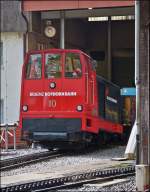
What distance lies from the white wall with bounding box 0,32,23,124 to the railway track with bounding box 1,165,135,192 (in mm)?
12317

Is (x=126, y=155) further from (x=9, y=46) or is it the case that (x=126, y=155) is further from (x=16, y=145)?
(x=9, y=46)

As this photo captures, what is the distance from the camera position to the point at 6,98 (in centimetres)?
2647

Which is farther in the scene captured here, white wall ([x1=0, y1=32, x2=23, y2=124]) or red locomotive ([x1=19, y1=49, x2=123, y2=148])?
white wall ([x1=0, y1=32, x2=23, y2=124])

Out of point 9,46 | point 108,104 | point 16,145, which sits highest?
point 9,46

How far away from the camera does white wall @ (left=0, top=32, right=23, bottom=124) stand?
1040 inches

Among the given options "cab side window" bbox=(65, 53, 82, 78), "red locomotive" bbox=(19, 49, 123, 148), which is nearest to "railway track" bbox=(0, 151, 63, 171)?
"red locomotive" bbox=(19, 49, 123, 148)

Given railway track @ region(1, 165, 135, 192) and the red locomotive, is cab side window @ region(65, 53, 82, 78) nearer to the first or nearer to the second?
the red locomotive

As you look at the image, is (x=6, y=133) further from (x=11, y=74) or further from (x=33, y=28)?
(x=33, y=28)

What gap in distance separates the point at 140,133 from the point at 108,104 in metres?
11.0

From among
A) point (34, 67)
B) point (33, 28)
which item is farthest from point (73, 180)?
point (33, 28)

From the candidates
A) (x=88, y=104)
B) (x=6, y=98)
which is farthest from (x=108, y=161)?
(x=6, y=98)

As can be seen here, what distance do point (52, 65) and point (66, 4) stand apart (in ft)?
20.9

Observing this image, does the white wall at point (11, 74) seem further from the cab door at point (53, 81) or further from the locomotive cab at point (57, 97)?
the cab door at point (53, 81)

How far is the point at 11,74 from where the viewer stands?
26641mm
